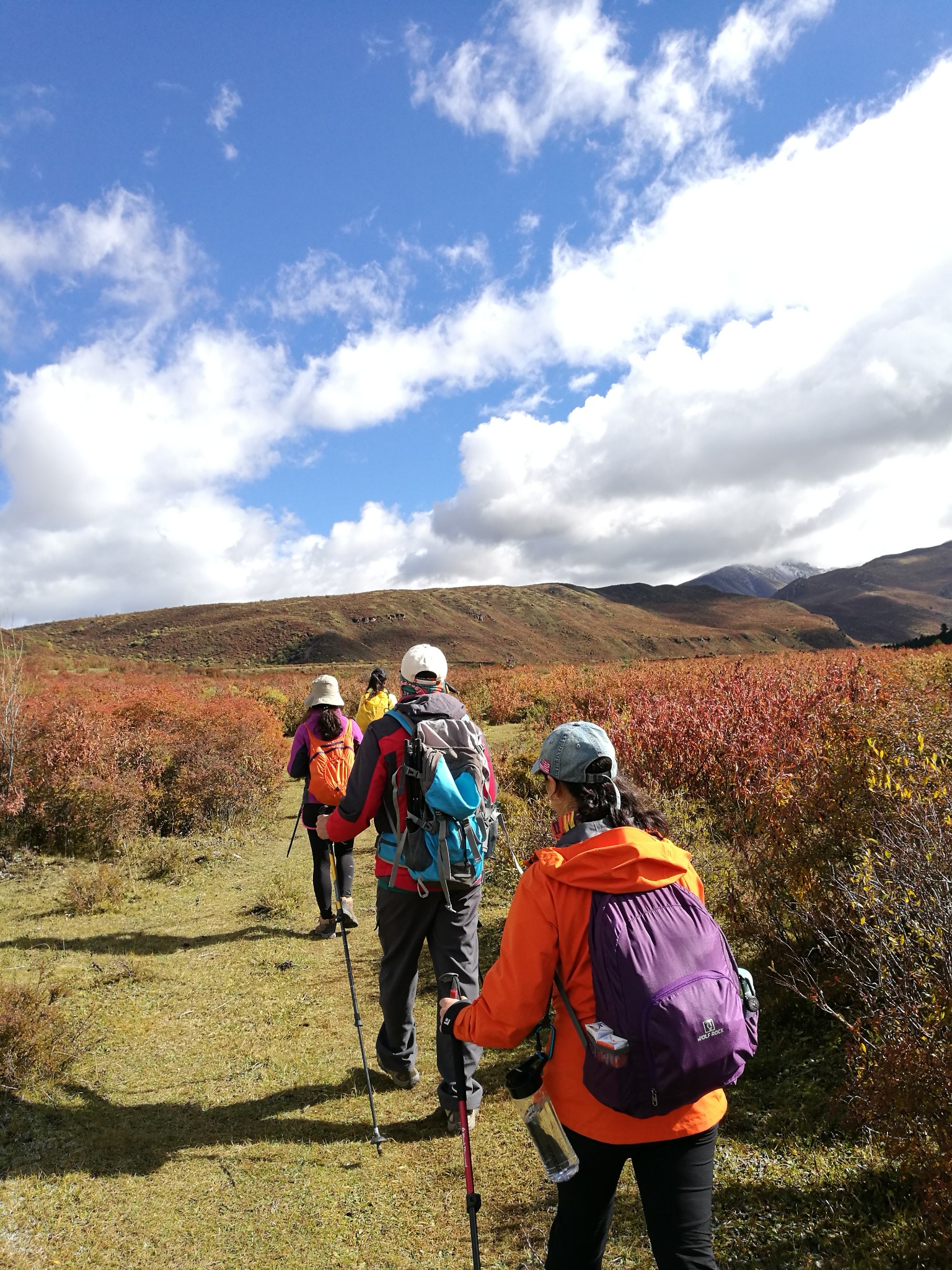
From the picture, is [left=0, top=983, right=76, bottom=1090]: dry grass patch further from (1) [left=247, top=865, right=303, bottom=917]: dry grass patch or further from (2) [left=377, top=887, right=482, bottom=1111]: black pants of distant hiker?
(1) [left=247, top=865, right=303, bottom=917]: dry grass patch

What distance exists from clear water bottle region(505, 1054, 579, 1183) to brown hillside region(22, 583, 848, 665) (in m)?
47.9

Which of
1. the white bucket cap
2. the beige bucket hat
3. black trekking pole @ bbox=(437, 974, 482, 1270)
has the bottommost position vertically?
black trekking pole @ bbox=(437, 974, 482, 1270)

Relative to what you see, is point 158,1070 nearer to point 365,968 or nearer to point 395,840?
point 365,968

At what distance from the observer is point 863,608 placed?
170m

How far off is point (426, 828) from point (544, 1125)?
1.46 metres

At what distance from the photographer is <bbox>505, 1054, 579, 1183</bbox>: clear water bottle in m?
1.74

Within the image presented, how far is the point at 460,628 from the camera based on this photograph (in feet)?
286

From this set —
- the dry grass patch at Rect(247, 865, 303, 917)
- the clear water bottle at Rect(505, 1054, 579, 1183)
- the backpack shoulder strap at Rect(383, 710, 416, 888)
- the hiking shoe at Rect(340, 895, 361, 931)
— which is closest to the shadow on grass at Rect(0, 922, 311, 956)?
the dry grass patch at Rect(247, 865, 303, 917)

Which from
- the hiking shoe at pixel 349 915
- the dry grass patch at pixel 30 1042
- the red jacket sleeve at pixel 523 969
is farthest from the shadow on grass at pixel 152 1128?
the red jacket sleeve at pixel 523 969

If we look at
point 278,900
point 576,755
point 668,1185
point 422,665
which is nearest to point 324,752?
point 422,665

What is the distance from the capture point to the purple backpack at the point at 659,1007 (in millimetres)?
1502

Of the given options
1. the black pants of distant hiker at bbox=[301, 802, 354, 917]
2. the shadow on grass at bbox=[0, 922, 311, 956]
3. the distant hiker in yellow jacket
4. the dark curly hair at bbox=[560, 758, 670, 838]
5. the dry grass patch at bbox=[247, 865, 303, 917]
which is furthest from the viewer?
the distant hiker in yellow jacket

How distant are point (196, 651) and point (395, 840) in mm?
61554

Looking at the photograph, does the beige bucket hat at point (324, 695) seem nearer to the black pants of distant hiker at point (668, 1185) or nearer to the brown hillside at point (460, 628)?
the black pants of distant hiker at point (668, 1185)
